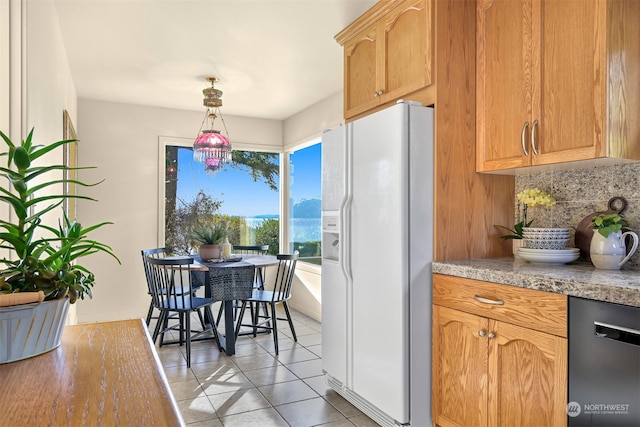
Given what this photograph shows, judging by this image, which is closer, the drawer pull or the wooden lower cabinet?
the wooden lower cabinet

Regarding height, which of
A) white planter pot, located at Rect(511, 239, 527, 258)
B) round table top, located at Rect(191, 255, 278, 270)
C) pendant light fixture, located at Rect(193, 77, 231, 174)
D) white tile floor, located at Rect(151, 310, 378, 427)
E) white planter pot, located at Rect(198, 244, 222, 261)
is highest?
pendant light fixture, located at Rect(193, 77, 231, 174)

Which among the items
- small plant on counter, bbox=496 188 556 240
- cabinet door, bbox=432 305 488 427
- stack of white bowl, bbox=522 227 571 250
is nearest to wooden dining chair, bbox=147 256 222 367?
cabinet door, bbox=432 305 488 427

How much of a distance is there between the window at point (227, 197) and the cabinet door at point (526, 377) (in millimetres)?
4231

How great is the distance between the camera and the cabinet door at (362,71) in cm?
269

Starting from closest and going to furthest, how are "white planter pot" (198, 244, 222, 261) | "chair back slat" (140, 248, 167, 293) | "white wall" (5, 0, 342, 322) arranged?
"chair back slat" (140, 248, 167, 293)
"white planter pot" (198, 244, 222, 261)
"white wall" (5, 0, 342, 322)

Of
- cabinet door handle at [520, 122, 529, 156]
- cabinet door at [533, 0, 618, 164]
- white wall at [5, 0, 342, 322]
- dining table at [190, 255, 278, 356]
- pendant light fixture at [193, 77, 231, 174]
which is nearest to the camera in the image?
cabinet door at [533, 0, 618, 164]

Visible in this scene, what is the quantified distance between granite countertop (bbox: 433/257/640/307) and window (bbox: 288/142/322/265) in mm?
3017

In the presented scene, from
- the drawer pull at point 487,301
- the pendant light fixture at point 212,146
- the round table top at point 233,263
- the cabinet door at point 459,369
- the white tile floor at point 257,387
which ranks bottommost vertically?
the white tile floor at point 257,387

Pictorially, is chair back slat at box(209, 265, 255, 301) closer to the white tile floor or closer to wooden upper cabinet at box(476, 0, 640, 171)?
the white tile floor

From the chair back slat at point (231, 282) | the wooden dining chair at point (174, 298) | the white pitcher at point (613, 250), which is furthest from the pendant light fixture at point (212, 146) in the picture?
the white pitcher at point (613, 250)

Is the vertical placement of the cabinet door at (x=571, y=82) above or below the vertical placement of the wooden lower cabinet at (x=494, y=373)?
above

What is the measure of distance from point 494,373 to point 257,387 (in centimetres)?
170

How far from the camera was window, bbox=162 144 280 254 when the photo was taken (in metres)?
5.34

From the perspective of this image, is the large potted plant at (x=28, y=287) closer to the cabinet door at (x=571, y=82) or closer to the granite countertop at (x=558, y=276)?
the granite countertop at (x=558, y=276)
